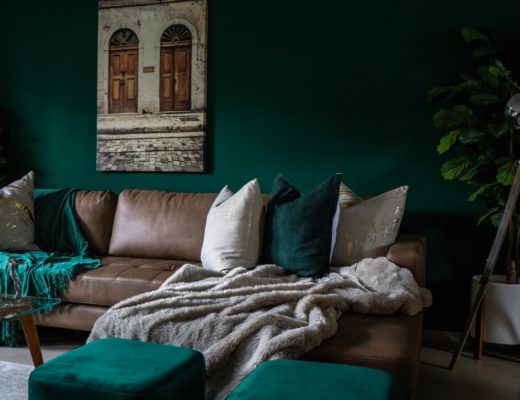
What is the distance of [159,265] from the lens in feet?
9.96

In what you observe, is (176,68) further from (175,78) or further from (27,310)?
(27,310)

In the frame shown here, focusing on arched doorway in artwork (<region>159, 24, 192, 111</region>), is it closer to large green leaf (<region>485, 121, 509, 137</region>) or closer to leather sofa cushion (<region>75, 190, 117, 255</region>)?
leather sofa cushion (<region>75, 190, 117, 255</region>)

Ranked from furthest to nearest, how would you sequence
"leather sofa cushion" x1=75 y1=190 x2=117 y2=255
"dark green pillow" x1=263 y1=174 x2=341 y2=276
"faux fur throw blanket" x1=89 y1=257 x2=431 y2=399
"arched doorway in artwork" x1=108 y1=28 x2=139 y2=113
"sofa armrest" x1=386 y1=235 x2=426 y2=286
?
"arched doorway in artwork" x1=108 y1=28 x2=139 y2=113
"leather sofa cushion" x1=75 y1=190 x2=117 y2=255
"dark green pillow" x1=263 y1=174 x2=341 y2=276
"sofa armrest" x1=386 y1=235 x2=426 y2=286
"faux fur throw blanket" x1=89 y1=257 x2=431 y2=399

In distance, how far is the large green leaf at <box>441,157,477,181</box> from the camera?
2.97m

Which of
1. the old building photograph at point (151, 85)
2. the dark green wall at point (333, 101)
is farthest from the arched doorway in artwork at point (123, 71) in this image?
the dark green wall at point (333, 101)

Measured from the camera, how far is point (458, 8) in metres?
3.22

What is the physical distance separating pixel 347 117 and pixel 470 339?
1576 mm

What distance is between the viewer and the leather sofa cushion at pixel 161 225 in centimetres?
325

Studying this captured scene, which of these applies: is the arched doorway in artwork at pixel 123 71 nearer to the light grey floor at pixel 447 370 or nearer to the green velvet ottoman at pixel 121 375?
the light grey floor at pixel 447 370

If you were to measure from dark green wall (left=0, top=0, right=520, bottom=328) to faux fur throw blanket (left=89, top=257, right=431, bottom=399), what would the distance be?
98 cm

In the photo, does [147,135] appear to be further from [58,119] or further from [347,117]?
[347,117]

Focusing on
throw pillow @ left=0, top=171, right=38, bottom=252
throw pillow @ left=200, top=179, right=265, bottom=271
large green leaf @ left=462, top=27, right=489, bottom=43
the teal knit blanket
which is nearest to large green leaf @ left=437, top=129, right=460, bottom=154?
large green leaf @ left=462, top=27, right=489, bottom=43

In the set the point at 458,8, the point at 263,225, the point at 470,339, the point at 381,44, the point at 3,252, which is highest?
the point at 458,8

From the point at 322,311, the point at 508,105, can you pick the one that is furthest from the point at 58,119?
the point at 508,105
